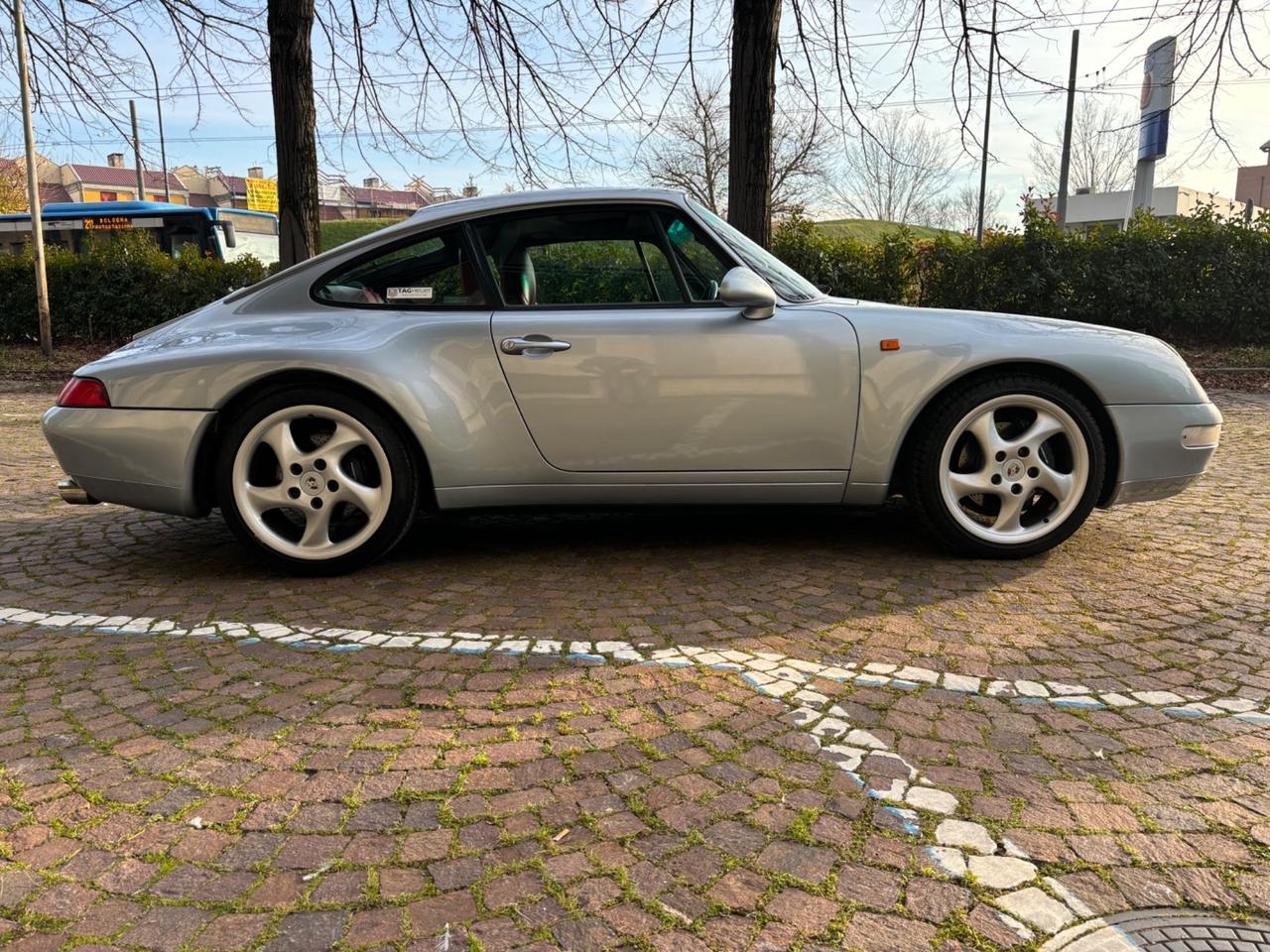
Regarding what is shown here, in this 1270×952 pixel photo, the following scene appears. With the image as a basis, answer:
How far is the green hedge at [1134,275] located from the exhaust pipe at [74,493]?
37.3 ft

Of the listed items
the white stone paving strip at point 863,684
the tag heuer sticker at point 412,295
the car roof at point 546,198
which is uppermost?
the car roof at point 546,198

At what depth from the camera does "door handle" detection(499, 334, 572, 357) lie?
3611 millimetres

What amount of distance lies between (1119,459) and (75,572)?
4.26 metres

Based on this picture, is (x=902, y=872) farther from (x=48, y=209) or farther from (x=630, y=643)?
(x=48, y=209)

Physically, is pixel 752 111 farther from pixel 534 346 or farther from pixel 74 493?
pixel 74 493

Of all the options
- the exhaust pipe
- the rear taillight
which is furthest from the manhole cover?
the exhaust pipe

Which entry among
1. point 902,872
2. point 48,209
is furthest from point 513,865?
point 48,209

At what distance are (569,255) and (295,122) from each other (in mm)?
5146

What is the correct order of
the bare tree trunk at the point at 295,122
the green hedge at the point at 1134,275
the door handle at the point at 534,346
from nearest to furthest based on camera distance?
the door handle at the point at 534,346 < the bare tree trunk at the point at 295,122 < the green hedge at the point at 1134,275

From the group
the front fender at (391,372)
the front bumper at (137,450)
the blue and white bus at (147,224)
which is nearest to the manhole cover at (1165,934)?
the front fender at (391,372)

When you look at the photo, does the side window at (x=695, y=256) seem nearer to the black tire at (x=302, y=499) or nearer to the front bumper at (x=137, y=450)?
the black tire at (x=302, y=499)

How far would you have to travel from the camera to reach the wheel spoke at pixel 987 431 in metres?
3.67

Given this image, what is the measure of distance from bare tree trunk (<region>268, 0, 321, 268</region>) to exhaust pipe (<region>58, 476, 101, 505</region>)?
445 cm

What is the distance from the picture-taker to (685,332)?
363 cm
